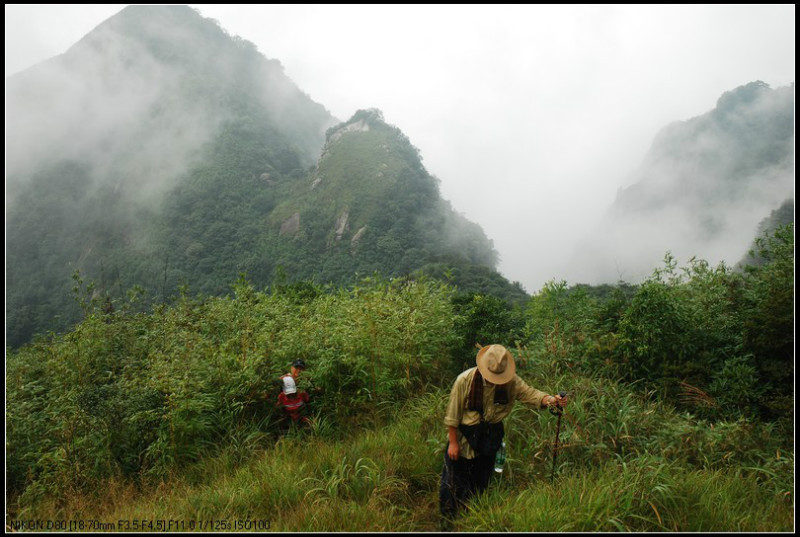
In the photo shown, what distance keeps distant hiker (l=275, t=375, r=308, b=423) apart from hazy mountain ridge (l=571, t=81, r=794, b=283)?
72723 millimetres

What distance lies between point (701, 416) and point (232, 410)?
516cm

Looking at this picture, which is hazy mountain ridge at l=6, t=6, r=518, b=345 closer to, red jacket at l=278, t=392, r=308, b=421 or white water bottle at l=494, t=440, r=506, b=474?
red jacket at l=278, t=392, r=308, b=421

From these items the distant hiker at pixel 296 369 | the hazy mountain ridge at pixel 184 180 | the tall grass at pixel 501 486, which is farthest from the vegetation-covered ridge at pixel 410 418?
the hazy mountain ridge at pixel 184 180

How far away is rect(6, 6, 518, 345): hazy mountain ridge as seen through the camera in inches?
2224

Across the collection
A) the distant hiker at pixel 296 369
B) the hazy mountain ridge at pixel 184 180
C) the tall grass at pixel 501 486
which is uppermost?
the hazy mountain ridge at pixel 184 180

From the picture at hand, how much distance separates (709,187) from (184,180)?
4361 inches

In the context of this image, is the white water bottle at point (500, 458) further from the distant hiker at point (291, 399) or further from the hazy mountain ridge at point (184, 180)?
the hazy mountain ridge at point (184, 180)

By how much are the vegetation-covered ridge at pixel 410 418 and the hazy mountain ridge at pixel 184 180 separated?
31.3 meters

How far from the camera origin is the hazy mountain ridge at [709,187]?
69312mm

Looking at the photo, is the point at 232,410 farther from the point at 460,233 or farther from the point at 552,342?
the point at 460,233

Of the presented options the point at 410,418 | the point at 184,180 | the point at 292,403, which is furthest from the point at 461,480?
the point at 184,180

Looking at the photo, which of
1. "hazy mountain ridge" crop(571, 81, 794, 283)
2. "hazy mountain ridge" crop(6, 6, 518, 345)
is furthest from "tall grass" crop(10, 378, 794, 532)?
"hazy mountain ridge" crop(571, 81, 794, 283)

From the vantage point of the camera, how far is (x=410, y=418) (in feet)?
13.9

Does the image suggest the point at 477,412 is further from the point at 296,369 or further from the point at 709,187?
the point at 709,187
